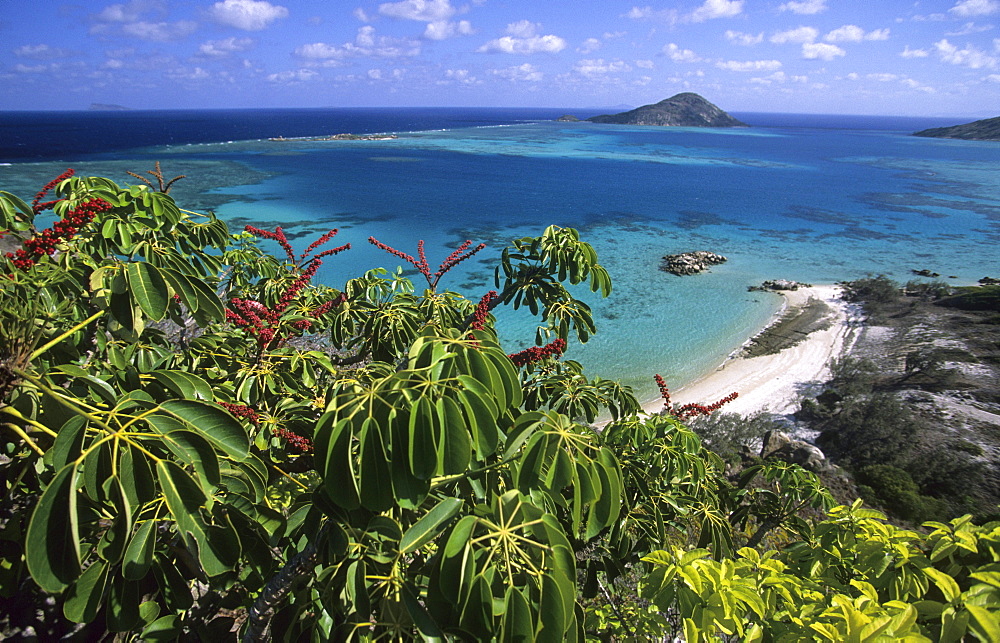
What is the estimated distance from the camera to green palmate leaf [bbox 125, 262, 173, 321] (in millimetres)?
1800

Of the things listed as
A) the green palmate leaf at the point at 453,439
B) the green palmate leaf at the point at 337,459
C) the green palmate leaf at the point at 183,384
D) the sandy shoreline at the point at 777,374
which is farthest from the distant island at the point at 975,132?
the green palmate leaf at the point at 183,384

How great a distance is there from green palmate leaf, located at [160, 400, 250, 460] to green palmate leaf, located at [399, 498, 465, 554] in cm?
56

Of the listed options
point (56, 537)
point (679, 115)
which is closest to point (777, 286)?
point (56, 537)

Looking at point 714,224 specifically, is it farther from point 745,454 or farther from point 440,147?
point 440,147

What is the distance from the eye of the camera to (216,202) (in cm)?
3362

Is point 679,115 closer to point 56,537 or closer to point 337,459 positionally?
point 337,459

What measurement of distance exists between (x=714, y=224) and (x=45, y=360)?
37.8 metres

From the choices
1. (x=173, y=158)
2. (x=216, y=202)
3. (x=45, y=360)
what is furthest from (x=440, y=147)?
(x=45, y=360)

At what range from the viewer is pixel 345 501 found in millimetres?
1422

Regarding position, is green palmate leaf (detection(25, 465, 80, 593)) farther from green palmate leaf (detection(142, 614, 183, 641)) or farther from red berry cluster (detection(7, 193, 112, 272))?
red berry cluster (detection(7, 193, 112, 272))

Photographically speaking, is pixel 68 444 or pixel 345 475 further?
pixel 345 475

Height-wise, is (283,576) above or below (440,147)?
below

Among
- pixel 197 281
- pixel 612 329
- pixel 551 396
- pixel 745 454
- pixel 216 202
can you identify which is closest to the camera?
pixel 197 281

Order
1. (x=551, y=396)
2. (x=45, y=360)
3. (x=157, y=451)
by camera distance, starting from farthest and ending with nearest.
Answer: (x=551, y=396)
(x=45, y=360)
(x=157, y=451)
